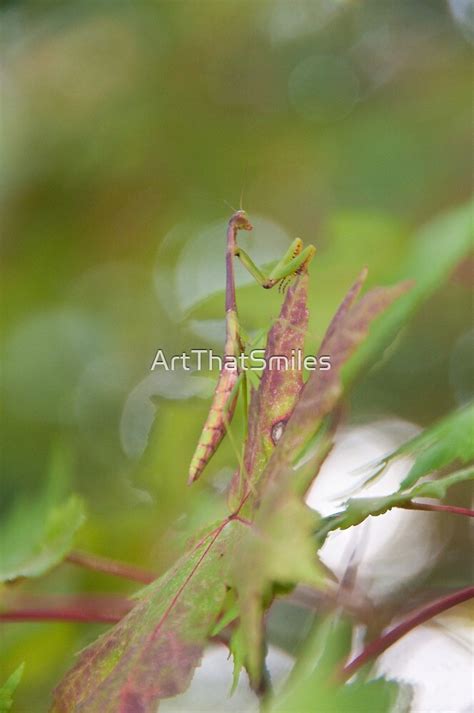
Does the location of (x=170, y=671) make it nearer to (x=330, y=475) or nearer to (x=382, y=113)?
(x=330, y=475)

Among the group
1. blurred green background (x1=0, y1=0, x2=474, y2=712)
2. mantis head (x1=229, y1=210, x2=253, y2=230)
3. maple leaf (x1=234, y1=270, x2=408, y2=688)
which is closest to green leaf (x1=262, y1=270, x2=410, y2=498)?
maple leaf (x1=234, y1=270, x2=408, y2=688)

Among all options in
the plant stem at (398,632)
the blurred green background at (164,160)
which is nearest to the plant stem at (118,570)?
the plant stem at (398,632)

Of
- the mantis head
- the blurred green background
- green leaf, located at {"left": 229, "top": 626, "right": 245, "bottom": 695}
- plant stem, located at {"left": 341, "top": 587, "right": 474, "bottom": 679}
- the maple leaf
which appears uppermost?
the blurred green background

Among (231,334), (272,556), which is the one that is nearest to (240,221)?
(231,334)

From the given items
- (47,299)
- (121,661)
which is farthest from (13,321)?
(121,661)

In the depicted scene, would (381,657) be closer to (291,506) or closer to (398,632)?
(398,632)

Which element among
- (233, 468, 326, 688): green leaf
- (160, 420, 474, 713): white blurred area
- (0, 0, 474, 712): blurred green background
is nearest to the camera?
(233, 468, 326, 688): green leaf

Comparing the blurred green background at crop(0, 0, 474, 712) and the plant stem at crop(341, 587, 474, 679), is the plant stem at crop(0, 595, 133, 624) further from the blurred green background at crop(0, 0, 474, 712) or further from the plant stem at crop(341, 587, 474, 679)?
the blurred green background at crop(0, 0, 474, 712)
